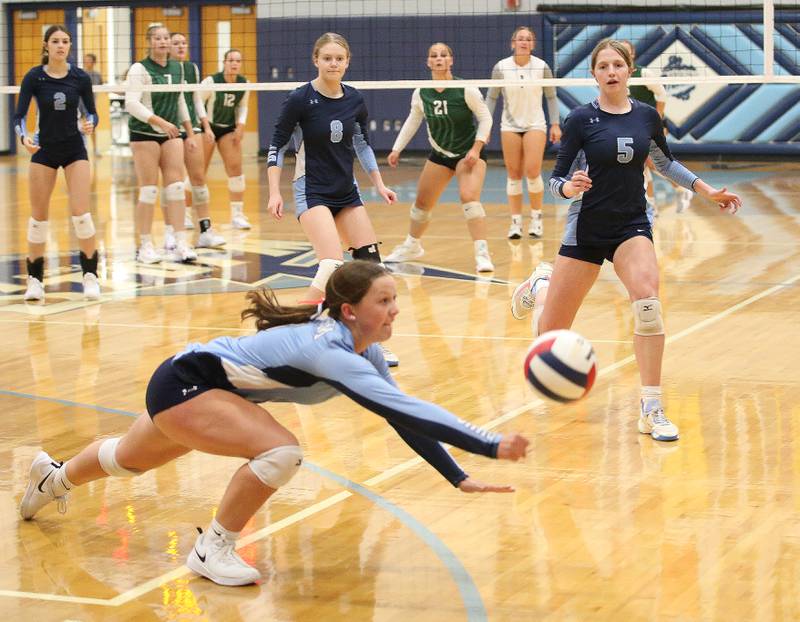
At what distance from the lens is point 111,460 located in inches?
190

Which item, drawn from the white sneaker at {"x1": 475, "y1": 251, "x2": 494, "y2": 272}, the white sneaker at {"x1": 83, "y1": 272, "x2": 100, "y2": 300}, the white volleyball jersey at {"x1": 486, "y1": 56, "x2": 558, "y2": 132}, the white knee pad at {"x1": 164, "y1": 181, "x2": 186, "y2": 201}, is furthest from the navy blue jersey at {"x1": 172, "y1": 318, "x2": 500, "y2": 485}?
the white volleyball jersey at {"x1": 486, "y1": 56, "x2": 558, "y2": 132}

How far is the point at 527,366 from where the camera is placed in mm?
4730

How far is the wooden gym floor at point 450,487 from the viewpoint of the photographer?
440 centimetres

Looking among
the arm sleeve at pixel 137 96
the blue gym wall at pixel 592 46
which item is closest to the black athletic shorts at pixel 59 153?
the arm sleeve at pixel 137 96

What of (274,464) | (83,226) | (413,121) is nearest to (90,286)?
(83,226)

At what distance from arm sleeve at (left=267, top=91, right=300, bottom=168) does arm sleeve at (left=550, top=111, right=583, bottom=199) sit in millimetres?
1930

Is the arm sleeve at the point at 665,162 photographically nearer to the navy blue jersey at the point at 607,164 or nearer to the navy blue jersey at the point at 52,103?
the navy blue jersey at the point at 607,164

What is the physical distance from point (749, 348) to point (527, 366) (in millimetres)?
3845

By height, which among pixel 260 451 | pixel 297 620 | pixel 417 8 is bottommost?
pixel 297 620

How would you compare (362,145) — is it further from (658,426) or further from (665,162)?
(658,426)

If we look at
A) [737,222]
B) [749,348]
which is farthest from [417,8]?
[749,348]

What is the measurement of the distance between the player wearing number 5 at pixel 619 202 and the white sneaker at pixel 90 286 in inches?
194

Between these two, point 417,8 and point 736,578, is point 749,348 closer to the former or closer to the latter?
point 736,578

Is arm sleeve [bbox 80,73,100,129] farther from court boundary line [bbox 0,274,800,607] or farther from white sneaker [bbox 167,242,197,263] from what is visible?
court boundary line [bbox 0,274,800,607]
